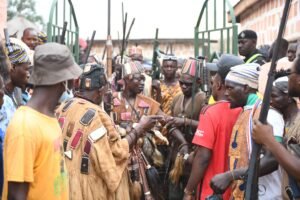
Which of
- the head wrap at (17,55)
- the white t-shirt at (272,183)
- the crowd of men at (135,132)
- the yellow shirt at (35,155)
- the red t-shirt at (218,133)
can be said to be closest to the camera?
the yellow shirt at (35,155)

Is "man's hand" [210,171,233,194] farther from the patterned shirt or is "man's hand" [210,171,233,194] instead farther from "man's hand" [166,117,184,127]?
the patterned shirt

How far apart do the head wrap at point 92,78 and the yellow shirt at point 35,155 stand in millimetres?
1302

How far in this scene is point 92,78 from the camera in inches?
179

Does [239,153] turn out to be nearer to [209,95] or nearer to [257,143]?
[257,143]

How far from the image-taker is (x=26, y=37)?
335 inches

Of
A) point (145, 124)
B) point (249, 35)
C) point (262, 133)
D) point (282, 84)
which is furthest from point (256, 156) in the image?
point (249, 35)

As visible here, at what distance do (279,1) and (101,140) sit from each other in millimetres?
6548

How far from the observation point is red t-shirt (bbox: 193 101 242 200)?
4461 millimetres

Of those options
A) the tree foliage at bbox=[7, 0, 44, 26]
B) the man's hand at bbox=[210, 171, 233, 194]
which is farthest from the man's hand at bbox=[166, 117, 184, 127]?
the tree foliage at bbox=[7, 0, 44, 26]

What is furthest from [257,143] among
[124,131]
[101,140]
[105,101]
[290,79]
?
[105,101]

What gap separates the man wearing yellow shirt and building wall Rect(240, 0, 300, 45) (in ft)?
18.9

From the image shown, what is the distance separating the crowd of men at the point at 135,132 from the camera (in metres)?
3.12

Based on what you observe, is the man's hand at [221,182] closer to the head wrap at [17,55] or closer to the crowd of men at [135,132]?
the crowd of men at [135,132]

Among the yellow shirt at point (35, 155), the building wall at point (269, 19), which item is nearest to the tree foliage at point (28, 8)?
the building wall at point (269, 19)
